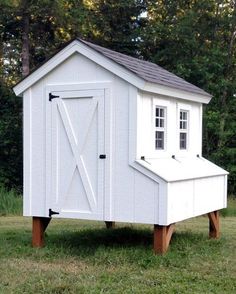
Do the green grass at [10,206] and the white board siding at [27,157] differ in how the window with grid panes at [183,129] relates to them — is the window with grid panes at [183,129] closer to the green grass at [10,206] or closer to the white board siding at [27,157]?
the white board siding at [27,157]

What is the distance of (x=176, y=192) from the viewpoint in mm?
7367

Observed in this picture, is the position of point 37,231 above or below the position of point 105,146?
below

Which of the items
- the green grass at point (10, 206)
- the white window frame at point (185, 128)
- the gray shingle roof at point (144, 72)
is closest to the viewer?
the gray shingle roof at point (144, 72)

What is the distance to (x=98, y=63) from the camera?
25.2 feet

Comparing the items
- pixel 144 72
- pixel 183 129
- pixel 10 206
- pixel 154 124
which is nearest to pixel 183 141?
pixel 183 129

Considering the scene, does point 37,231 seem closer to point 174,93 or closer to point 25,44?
point 174,93

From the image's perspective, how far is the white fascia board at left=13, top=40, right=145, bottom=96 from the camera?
291 inches

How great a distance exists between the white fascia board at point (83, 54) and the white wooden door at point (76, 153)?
1.30 feet

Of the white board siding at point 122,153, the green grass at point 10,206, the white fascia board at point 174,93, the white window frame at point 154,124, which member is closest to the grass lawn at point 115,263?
the white board siding at point 122,153

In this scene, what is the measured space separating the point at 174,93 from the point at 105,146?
1.49m

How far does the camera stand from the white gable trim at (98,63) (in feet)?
24.3

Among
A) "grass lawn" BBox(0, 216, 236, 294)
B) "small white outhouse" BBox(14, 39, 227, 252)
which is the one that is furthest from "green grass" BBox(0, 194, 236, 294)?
"small white outhouse" BBox(14, 39, 227, 252)

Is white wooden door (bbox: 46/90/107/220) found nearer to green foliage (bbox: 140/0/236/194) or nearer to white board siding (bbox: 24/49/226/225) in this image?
white board siding (bbox: 24/49/226/225)

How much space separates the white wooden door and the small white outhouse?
14 mm
